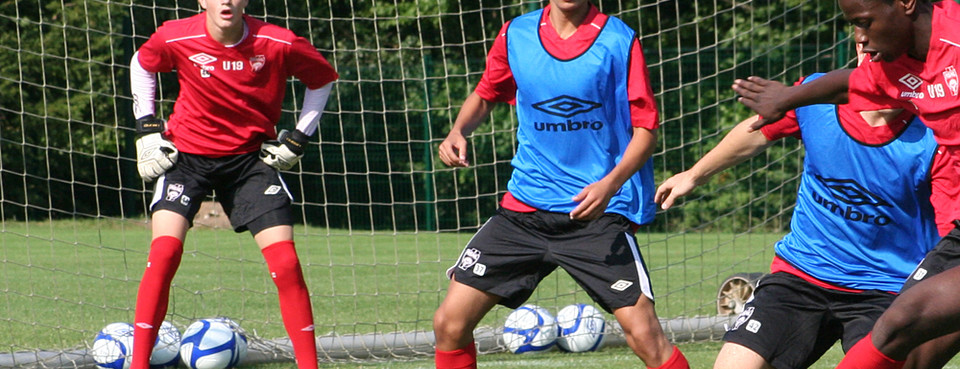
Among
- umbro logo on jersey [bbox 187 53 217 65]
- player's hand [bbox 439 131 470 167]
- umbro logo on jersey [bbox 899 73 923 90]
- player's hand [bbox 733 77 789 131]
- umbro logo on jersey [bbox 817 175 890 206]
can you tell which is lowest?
umbro logo on jersey [bbox 817 175 890 206]

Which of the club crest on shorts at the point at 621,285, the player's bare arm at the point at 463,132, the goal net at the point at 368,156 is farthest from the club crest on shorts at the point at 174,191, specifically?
the goal net at the point at 368,156

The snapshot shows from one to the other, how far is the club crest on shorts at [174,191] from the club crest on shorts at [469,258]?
1.41m

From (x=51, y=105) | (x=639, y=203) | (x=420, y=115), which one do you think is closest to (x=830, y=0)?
(x=420, y=115)

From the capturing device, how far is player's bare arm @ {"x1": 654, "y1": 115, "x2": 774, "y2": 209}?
3.84 m

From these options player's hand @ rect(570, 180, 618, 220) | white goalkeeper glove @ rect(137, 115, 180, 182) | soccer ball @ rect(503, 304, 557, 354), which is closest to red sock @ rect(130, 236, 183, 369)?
white goalkeeper glove @ rect(137, 115, 180, 182)

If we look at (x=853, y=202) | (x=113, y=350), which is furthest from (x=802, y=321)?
(x=113, y=350)

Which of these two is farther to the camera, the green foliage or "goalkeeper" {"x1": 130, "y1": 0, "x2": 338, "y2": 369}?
the green foliage

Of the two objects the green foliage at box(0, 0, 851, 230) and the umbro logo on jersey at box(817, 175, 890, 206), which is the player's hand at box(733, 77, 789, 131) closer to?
the umbro logo on jersey at box(817, 175, 890, 206)

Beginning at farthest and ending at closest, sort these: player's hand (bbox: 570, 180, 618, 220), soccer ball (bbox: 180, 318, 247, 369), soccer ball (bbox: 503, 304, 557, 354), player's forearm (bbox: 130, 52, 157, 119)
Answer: soccer ball (bbox: 503, 304, 557, 354)
soccer ball (bbox: 180, 318, 247, 369)
player's forearm (bbox: 130, 52, 157, 119)
player's hand (bbox: 570, 180, 618, 220)

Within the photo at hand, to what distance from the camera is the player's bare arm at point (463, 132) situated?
4.04 meters

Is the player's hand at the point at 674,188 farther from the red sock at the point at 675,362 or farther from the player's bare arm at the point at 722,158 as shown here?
the red sock at the point at 675,362

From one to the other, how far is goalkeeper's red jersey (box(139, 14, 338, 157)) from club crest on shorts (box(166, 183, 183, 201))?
160mm

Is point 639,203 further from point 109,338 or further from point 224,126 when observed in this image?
point 109,338

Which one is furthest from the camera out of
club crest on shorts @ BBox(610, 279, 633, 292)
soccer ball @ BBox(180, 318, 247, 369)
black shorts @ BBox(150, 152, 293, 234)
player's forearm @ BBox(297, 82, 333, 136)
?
soccer ball @ BBox(180, 318, 247, 369)
